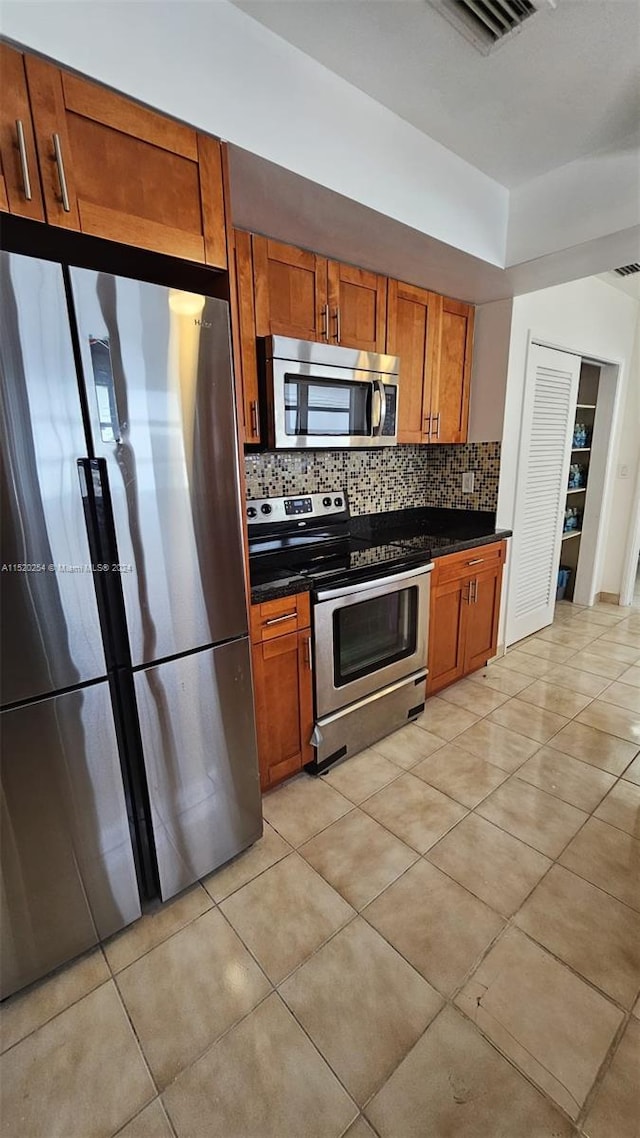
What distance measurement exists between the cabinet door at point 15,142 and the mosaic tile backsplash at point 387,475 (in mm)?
1299

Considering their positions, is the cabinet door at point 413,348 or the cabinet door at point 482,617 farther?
the cabinet door at point 482,617

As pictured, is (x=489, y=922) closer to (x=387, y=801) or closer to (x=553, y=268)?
(x=387, y=801)

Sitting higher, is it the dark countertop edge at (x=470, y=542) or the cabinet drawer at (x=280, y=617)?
the dark countertop edge at (x=470, y=542)

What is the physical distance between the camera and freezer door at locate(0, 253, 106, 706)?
1061 mm

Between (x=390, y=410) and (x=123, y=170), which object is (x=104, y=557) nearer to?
(x=123, y=170)

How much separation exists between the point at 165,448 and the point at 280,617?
81cm

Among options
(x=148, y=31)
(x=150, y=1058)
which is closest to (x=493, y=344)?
(x=148, y=31)

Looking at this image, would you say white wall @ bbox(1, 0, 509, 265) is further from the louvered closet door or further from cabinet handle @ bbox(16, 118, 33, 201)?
the louvered closet door

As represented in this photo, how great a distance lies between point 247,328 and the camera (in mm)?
1856

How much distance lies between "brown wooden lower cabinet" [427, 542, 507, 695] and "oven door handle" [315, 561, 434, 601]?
0.60 feet

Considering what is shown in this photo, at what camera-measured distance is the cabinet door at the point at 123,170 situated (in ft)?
3.63

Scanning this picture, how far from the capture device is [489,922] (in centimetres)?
148

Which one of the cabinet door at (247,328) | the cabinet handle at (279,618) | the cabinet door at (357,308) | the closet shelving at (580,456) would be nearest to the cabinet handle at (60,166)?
the cabinet door at (247,328)

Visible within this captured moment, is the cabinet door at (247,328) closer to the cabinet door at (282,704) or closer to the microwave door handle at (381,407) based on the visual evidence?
the microwave door handle at (381,407)
